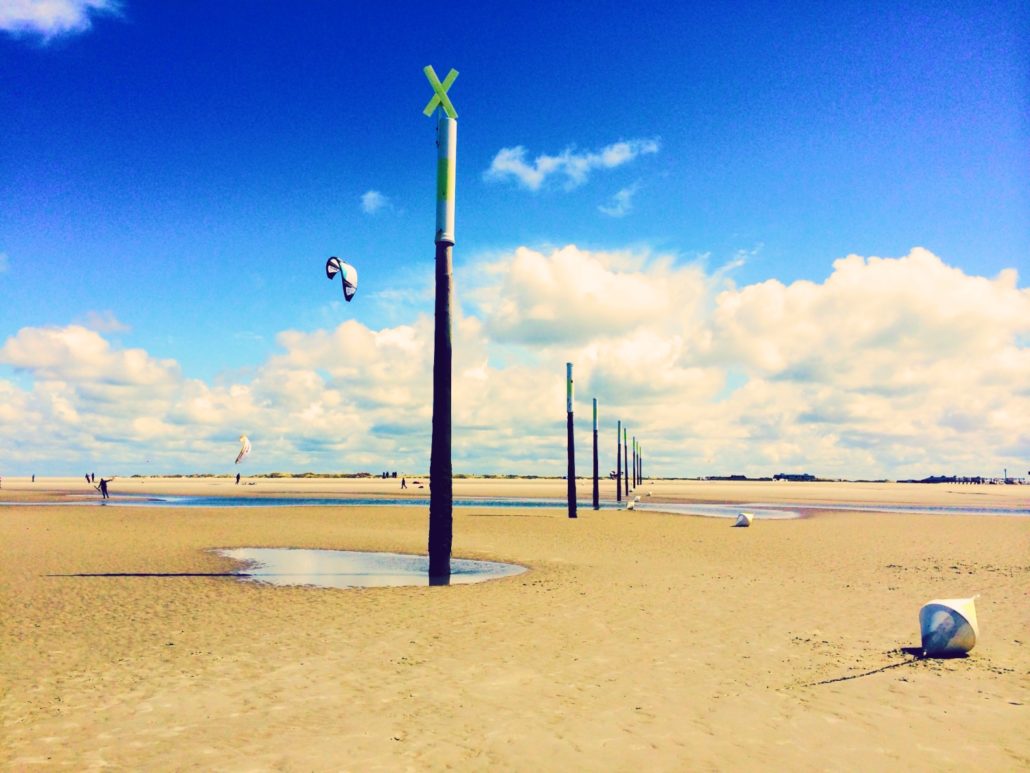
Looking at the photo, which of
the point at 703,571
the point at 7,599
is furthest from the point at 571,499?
the point at 7,599

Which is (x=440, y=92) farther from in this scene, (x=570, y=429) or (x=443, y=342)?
(x=570, y=429)

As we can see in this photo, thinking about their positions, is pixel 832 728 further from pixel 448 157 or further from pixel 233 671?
pixel 448 157

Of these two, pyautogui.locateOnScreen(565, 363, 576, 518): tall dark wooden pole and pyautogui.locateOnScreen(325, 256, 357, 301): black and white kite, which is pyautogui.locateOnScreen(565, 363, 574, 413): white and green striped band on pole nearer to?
pyautogui.locateOnScreen(565, 363, 576, 518): tall dark wooden pole

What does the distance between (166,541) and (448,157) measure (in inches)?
632

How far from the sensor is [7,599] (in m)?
12.5

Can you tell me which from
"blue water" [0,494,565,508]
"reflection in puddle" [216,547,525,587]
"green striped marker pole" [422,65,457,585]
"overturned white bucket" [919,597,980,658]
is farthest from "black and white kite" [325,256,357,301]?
"blue water" [0,494,565,508]

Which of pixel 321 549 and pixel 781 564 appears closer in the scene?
pixel 781 564

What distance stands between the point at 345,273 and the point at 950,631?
1238 cm

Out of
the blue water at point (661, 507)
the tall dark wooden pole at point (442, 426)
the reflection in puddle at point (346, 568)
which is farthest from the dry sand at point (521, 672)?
the blue water at point (661, 507)

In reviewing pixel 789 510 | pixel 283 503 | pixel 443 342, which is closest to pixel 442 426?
pixel 443 342

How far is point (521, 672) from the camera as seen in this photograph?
7.95 m

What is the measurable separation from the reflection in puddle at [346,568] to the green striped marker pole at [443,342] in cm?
94

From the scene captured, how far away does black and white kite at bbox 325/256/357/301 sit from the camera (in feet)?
49.2

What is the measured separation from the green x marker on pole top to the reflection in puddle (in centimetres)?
1017
